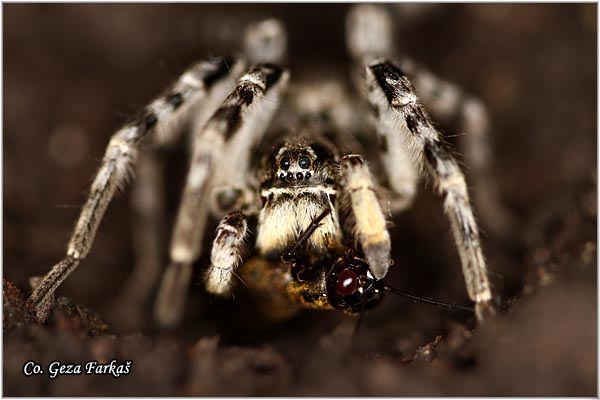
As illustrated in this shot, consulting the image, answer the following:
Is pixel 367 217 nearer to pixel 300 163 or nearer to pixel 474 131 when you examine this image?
pixel 300 163

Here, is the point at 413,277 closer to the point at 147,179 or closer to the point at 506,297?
the point at 506,297

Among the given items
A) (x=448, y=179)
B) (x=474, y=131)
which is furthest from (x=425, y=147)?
(x=474, y=131)

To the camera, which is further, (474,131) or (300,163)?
(474,131)

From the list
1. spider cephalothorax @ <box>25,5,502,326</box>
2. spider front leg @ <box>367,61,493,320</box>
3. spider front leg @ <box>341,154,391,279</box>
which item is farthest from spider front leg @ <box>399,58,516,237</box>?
spider front leg @ <box>341,154,391,279</box>

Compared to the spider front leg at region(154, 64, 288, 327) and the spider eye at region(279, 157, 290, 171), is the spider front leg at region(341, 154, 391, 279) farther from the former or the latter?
the spider front leg at region(154, 64, 288, 327)

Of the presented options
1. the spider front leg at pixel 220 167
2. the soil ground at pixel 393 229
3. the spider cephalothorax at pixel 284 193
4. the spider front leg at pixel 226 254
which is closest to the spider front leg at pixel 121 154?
the spider cephalothorax at pixel 284 193

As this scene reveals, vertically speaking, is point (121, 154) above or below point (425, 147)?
above
